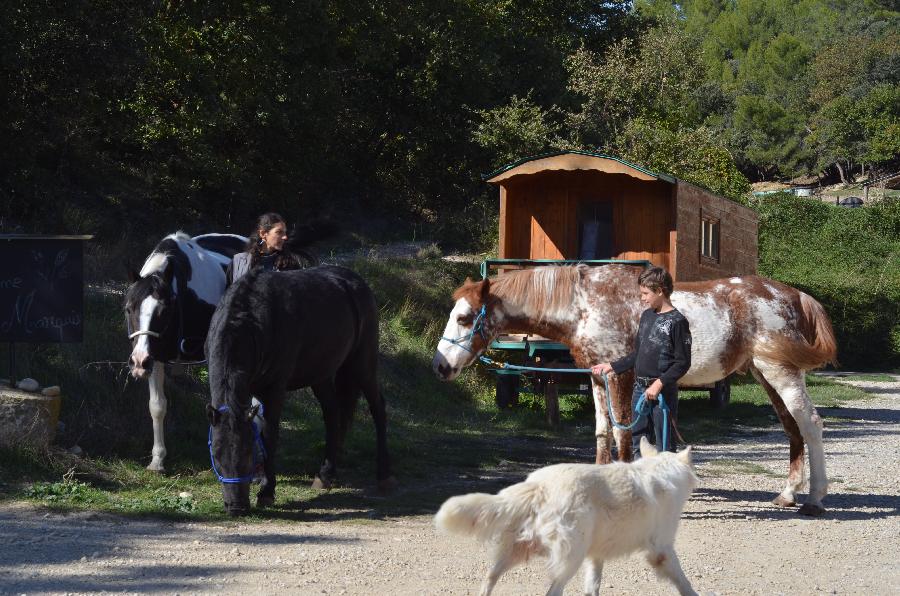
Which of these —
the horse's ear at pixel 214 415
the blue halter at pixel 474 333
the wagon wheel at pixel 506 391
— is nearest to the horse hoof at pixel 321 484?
the blue halter at pixel 474 333

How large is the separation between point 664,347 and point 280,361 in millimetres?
2704

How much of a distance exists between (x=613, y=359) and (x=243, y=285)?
9.68ft

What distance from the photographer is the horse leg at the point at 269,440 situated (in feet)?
23.0

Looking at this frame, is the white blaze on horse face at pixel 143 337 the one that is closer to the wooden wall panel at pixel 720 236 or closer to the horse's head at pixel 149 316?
the horse's head at pixel 149 316

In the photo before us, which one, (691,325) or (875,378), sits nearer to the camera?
(691,325)

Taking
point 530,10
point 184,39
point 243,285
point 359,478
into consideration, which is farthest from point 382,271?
point 530,10

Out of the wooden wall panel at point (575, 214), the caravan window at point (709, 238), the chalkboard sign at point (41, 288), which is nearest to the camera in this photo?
the chalkboard sign at point (41, 288)

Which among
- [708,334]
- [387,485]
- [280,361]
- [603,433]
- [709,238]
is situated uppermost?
[709,238]

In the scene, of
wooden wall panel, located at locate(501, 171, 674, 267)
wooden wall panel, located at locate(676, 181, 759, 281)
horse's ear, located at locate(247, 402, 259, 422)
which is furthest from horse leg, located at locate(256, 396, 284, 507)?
wooden wall panel, located at locate(501, 171, 674, 267)

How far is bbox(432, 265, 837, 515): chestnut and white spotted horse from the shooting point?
26.2 feet

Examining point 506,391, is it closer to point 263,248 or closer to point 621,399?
point 621,399

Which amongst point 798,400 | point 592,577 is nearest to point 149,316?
point 592,577

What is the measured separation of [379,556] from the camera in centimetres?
591

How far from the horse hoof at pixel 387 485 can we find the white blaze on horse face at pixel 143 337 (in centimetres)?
212
